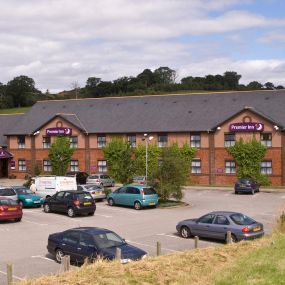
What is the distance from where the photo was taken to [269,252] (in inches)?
577

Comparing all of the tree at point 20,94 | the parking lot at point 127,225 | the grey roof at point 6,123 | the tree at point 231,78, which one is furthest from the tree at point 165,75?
the parking lot at point 127,225

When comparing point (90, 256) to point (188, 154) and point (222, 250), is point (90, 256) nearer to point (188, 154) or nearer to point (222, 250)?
point (222, 250)

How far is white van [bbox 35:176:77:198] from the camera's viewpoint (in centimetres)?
3728

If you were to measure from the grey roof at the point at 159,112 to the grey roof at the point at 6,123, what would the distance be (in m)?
1.83

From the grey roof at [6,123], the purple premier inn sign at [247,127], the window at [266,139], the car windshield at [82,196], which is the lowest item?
the car windshield at [82,196]

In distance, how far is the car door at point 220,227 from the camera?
22.9m

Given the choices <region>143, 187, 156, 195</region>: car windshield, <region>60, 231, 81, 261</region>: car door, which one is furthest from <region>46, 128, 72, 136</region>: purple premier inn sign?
<region>60, 231, 81, 261</region>: car door

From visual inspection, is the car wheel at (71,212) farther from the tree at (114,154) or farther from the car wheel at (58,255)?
the tree at (114,154)

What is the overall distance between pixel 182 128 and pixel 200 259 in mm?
40982

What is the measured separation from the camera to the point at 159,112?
58719mm

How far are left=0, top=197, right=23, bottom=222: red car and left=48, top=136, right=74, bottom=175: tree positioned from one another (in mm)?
30871

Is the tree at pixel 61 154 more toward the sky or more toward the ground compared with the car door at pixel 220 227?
more toward the sky

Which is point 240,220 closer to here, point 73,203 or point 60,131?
point 73,203

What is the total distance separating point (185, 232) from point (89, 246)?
743 cm
